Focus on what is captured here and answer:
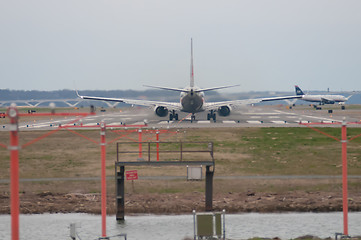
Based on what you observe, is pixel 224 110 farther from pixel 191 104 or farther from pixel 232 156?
pixel 232 156

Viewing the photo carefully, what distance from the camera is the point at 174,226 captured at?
129ft

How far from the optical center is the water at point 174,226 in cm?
3697

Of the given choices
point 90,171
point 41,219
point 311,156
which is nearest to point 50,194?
point 41,219

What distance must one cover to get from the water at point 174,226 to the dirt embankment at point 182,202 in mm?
1037

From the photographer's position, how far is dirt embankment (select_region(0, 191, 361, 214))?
43625 millimetres

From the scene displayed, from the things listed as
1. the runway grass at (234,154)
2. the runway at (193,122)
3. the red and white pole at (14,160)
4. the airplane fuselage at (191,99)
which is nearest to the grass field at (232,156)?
the runway grass at (234,154)

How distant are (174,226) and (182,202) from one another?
553 centimetres

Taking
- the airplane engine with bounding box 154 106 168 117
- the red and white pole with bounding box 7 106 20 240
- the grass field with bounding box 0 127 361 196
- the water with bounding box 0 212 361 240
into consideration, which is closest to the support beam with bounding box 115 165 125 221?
the water with bounding box 0 212 361 240

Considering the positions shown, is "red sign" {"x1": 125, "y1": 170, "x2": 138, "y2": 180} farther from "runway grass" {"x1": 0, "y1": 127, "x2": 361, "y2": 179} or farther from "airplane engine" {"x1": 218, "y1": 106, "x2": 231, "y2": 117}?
"airplane engine" {"x1": 218, "y1": 106, "x2": 231, "y2": 117}

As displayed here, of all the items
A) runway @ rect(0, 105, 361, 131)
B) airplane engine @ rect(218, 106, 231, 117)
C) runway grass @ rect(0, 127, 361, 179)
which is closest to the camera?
runway grass @ rect(0, 127, 361, 179)

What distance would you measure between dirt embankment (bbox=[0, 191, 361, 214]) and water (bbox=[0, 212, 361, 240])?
1.04m

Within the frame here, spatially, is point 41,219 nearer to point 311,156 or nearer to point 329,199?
point 329,199

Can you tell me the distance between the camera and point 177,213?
142 ft

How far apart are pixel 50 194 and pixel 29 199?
1908 mm
